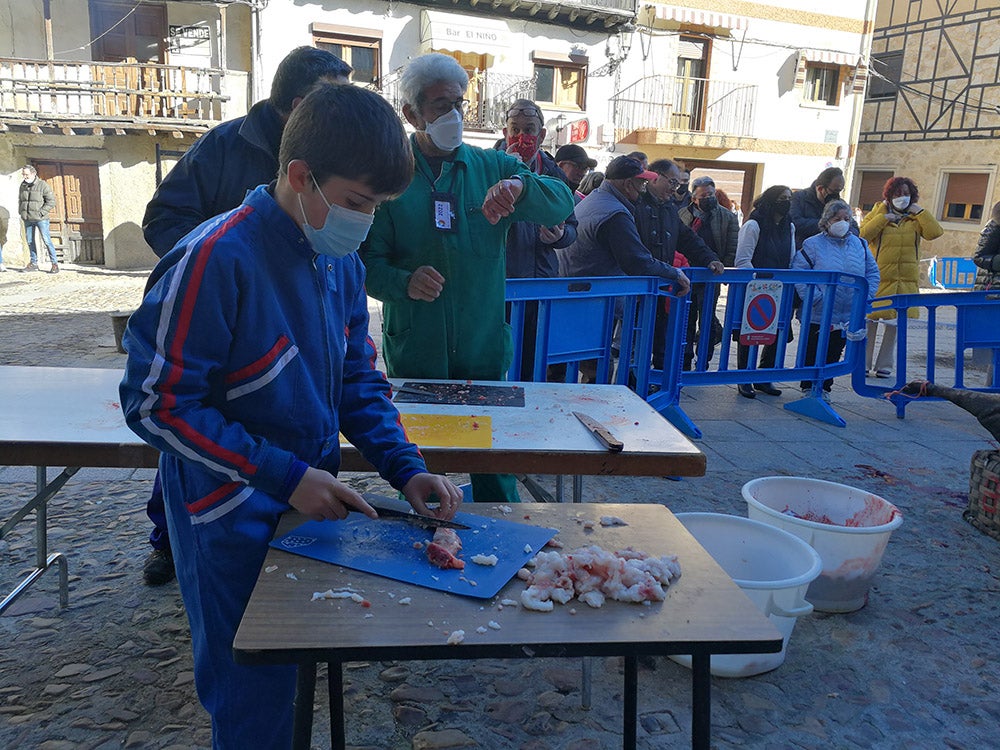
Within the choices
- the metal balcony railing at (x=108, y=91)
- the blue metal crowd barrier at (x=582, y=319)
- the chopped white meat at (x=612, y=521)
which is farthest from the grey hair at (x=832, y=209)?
the metal balcony railing at (x=108, y=91)

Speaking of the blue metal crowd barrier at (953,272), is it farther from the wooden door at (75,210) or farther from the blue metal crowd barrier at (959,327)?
the wooden door at (75,210)

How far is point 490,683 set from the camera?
2643 mm

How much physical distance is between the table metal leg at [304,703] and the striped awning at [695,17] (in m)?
20.7

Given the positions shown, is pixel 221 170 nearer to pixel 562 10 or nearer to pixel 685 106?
pixel 562 10

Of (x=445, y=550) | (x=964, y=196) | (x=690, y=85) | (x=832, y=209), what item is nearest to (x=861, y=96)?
(x=964, y=196)

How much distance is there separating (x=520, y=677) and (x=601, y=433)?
104 cm

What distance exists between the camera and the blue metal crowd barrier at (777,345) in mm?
5477

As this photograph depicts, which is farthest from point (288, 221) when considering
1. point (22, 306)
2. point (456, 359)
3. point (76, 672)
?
point (22, 306)

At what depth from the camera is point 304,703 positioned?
1.36 meters

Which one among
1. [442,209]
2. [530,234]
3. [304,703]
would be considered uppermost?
[442,209]

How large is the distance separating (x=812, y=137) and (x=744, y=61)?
308 centimetres

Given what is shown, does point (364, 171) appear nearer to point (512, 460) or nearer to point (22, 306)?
point (512, 460)

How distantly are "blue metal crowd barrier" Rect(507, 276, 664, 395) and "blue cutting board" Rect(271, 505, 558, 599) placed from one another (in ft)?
9.09

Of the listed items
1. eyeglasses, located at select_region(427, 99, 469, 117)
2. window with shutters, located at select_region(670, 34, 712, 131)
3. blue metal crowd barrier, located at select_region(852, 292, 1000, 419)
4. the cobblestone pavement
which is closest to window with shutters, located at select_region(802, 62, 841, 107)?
window with shutters, located at select_region(670, 34, 712, 131)
